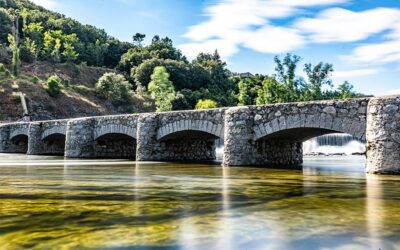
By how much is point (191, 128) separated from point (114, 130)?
501 cm

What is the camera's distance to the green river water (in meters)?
3.62

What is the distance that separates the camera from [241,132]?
509 inches

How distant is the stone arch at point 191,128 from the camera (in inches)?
551

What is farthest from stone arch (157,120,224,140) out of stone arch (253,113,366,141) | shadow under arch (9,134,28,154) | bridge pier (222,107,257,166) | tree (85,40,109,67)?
tree (85,40,109,67)

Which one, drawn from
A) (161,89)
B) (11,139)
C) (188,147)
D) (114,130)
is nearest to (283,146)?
(188,147)

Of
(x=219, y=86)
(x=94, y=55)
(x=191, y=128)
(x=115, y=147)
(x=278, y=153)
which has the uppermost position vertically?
(x=94, y=55)

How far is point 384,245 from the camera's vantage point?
3504 millimetres

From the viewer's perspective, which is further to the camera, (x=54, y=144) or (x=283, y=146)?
(x=54, y=144)

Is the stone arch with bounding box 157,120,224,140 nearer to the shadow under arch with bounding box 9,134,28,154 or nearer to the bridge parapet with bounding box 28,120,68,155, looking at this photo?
the bridge parapet with bounding box 28,120,68,155

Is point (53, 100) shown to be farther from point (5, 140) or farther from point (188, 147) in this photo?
point (188, 147)

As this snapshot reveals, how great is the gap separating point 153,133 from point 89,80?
153ft

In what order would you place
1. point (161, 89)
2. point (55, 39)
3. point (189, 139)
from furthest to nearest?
point (55, 39) < point (161, 89) < point (189, 139)

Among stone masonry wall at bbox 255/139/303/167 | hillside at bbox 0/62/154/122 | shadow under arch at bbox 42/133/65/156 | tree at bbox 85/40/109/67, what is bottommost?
stone masonry wall at bbox 255/139/303/167

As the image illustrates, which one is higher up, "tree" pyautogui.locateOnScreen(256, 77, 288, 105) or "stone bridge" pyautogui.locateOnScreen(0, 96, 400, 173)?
"tree" pyautogui.locateOnScreen(256, 77, 288, 105)
